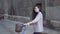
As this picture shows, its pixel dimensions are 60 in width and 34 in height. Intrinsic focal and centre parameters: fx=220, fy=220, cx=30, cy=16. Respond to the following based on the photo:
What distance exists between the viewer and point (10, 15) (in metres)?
16.9

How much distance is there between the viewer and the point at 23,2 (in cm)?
1620

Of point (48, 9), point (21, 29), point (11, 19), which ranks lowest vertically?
point (11, 19)

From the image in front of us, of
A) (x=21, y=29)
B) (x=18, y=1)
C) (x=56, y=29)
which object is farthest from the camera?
(x=18, y=1)

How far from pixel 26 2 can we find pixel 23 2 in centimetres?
45

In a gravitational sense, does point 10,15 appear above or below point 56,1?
below

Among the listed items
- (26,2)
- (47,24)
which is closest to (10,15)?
(26,2)

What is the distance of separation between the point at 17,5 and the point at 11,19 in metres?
1.21

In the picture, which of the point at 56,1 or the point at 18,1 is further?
the point at 18,1

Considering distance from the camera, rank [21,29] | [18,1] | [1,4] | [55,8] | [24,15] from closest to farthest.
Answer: [21,29], [55,8], [24,15], [18,1], [1,4]

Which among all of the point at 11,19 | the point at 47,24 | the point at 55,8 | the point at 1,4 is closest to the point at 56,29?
the point at 47,24

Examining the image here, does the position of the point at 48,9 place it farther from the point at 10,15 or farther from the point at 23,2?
the point at 10,15

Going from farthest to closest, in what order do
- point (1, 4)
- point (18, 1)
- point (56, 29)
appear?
1. point (1, 4)
2. point (18, 1)
3. point (56, 29)

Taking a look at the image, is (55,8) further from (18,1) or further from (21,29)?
(21,29)

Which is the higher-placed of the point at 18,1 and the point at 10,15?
the point at 18,1
